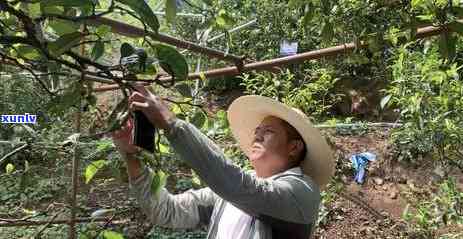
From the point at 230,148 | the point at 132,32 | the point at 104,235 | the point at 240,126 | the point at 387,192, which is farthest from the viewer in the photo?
the point at 387,192

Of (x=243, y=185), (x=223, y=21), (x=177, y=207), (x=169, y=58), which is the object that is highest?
(x=223, y=21)

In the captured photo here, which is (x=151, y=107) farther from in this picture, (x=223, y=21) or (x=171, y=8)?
(x=223, y=21)

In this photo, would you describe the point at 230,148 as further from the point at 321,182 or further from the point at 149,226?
the point at 321,182

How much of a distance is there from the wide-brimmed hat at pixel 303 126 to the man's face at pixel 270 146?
3cm

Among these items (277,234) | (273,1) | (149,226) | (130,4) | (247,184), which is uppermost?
(273,1)

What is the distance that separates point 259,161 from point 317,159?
15 cm

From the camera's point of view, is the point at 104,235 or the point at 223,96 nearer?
the point at 104,235

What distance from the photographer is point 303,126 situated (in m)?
1.27

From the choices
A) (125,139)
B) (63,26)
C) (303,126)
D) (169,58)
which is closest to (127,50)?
(169,58)

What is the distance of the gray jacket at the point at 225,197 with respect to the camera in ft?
3.06

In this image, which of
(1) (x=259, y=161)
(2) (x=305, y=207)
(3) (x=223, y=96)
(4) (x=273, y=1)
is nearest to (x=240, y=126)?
(1) (x=259, y=161)

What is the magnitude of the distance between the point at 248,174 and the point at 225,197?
0.07m

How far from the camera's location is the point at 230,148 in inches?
99.6

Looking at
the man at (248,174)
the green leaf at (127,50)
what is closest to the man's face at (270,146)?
the man at (248,174)
